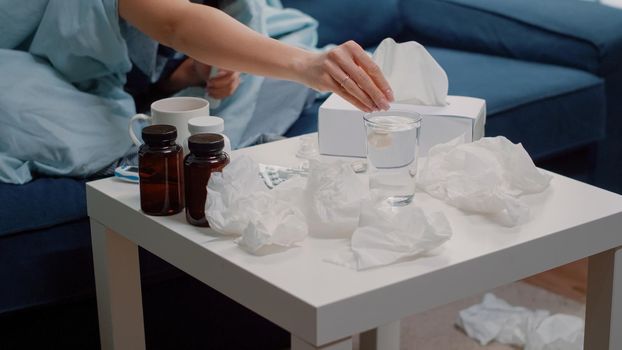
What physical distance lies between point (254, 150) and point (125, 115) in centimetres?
31

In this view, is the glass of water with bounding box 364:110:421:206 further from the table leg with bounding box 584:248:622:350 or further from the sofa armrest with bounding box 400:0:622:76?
the sofa armrest with bounding box 400:0:622:76

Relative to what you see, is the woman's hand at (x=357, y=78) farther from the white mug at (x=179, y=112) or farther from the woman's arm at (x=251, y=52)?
the white mug at (x=179, y=112)

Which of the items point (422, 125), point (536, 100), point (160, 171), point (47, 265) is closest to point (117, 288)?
point (47, 265)

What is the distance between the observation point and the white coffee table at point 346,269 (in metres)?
1.17

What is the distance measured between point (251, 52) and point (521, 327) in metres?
0.78

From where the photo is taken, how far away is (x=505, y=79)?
7.66 feet

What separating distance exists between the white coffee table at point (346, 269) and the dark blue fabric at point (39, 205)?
0.42 ft

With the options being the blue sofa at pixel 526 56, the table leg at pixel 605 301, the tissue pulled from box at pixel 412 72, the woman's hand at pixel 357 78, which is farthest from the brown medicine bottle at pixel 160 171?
the blue sofa at pixel 526 56

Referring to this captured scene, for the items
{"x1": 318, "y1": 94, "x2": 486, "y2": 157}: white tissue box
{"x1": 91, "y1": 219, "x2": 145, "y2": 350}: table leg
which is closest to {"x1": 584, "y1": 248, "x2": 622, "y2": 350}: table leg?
{"x1": 318, "y1": 94, "x2": 486, "y2": 157}: white tissue box

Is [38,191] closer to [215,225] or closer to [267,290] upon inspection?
[215,225]

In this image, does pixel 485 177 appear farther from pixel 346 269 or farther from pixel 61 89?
pixel 61 89

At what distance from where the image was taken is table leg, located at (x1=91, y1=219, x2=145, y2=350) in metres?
1.53

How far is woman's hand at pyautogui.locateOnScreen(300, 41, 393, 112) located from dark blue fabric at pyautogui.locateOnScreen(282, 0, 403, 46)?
3.52 ft

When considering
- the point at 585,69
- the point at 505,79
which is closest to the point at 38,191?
the point at 505,79
